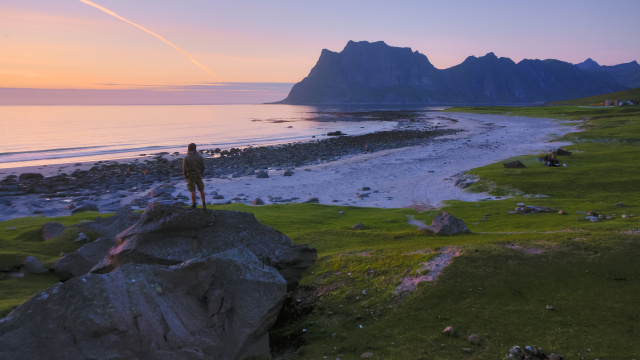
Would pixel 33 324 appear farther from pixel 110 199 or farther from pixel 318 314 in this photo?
pixel 110 199

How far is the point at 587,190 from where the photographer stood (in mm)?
32375

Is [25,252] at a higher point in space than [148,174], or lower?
higher

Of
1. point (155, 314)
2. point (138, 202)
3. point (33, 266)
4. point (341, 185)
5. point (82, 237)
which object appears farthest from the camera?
point (341, 185)

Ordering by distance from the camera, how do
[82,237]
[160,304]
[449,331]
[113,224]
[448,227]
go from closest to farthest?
[160,304] → [449,331] → [448,227] → [82,237] → [113,224]

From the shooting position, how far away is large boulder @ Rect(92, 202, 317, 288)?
46.6 ft

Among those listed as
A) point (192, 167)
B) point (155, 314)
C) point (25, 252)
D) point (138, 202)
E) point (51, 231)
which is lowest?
point (138, 202)

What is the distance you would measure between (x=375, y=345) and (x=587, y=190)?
31.0 m

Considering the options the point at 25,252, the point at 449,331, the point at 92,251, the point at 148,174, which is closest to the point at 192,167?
the point at 92,251

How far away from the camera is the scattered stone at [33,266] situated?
15516 mm

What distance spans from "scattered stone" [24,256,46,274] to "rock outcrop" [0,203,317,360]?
4.19 ft

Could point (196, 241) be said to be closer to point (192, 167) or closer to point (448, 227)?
point (192, 167)

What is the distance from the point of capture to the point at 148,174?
55.4m

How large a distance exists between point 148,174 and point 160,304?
5016 centimetres

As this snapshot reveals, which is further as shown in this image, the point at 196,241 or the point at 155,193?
the point at 155,193
